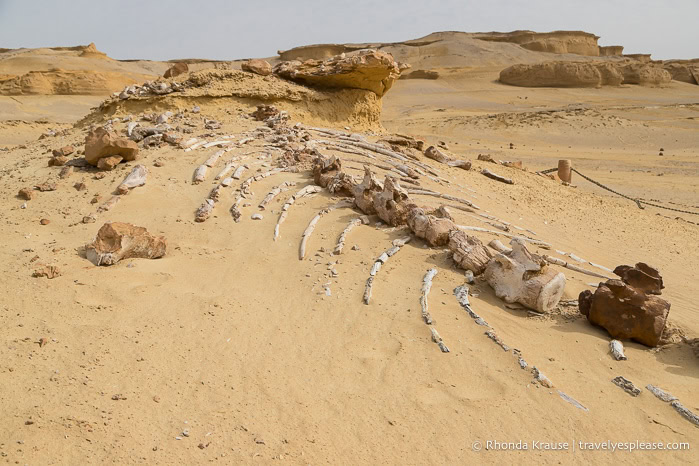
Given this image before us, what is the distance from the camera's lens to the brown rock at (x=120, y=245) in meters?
4.19

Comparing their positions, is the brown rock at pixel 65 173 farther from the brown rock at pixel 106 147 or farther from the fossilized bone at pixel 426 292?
the fossilized bone at pixel 426 292

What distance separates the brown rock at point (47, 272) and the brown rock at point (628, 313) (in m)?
3.95

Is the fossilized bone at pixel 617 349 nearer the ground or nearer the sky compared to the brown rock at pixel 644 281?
nearer the ground

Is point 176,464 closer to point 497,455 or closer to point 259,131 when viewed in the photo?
point 497,455

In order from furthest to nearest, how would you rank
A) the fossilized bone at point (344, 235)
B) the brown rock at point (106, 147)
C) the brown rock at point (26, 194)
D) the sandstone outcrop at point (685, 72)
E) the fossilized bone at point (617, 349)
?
the sandstone outcrop at point (685, 72), the brown rock at point (106, 147), the brown rock at point (26, 194), the fossilized bone at point (344, 235), the fossilized bone at point (617, 349)

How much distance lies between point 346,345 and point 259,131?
419cm

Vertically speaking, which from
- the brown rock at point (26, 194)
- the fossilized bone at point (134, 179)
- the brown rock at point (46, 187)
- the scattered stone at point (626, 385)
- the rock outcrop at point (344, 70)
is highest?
the rock outcrop at point (344, 70)

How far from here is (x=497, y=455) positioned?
276 centimetres

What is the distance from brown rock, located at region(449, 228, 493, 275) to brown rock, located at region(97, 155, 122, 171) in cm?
373

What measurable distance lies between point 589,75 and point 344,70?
90.2ft

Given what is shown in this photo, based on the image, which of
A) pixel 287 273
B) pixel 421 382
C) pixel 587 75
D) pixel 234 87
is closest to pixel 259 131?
pixel 234 87

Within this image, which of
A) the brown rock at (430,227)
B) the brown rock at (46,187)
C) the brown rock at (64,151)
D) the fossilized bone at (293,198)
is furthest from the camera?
the brown rock at (64,151)

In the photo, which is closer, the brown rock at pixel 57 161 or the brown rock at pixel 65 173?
the brown rock at pixel 65 173

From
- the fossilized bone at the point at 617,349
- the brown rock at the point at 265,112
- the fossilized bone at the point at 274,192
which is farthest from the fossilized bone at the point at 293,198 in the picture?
the fossilized bone at the point at 617,349
